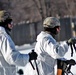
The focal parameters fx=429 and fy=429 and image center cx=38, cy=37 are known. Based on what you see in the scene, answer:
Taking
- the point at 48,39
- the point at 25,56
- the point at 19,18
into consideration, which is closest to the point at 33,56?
the point at 25,56

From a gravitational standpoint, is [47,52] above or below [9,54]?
below

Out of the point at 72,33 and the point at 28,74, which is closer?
the point at 28,74

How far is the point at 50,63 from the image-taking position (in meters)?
6.30

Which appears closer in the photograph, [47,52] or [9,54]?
[9,54]

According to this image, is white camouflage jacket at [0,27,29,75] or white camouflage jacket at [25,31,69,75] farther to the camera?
white camouflage jacket at [25,31,69,75]

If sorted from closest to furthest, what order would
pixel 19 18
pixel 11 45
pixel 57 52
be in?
pixel 11 45 → pixel 57 52 → pixel 19 18

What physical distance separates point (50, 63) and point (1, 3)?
3354 cm

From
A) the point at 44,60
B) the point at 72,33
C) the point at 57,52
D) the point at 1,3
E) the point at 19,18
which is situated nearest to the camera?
the point at 57,52

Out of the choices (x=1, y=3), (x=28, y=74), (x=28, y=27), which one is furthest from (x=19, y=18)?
(x=28, y=74)

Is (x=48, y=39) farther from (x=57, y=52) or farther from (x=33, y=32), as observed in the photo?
(x=33, y=32)

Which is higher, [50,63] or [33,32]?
[50,63]

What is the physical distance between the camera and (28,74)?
21.5 feet

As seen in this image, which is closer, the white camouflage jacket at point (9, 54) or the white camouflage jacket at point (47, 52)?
the white camouflage jacket at point (9, 54)

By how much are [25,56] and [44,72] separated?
41.8 inches
